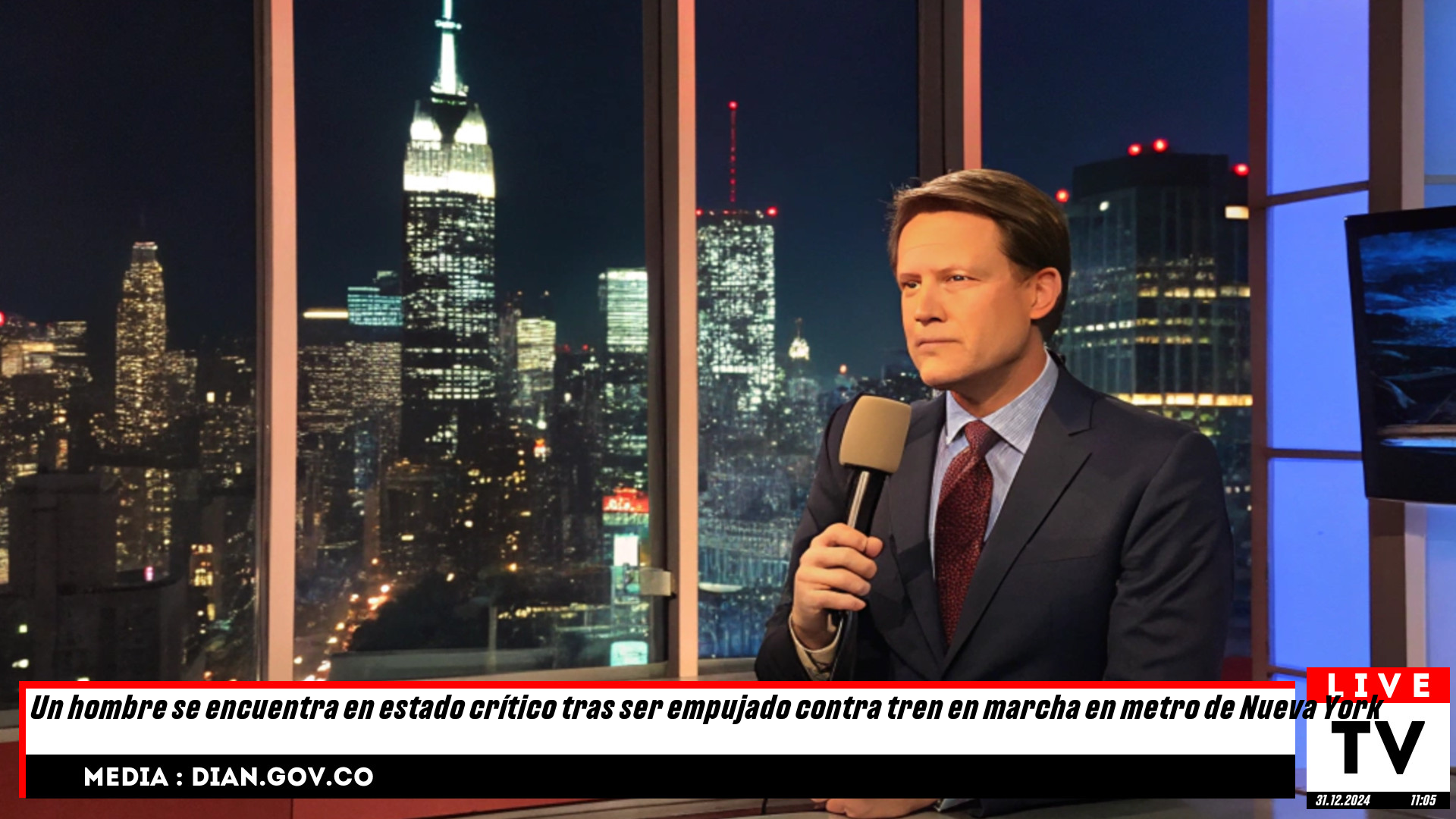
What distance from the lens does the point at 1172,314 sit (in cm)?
430

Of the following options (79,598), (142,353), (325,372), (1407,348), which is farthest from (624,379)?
(1407,348)

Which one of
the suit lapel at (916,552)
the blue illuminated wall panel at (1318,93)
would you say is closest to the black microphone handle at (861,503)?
the suit lapel at (916,552)

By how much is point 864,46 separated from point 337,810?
302 cm

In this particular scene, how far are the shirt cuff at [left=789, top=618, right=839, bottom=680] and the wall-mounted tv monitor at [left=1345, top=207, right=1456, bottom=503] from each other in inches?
97.0

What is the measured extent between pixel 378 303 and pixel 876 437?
2.60 metres

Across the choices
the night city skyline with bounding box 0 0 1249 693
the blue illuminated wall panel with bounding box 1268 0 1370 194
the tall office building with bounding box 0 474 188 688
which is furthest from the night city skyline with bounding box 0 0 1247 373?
the blue illuminated wall panel with bounding box 1268 0 1370 194

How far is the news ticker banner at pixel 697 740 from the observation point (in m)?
1.18

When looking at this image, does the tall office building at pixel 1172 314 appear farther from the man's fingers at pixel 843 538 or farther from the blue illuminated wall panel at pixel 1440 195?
the man's fingers at pixel 843 538

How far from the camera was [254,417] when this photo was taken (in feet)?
11.5

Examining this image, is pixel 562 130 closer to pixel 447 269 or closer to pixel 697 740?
pixel 447 269

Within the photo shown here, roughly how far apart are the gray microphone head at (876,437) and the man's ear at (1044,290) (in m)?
0.21

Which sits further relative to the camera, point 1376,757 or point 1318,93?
point 1318,93

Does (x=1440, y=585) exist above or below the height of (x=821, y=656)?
below

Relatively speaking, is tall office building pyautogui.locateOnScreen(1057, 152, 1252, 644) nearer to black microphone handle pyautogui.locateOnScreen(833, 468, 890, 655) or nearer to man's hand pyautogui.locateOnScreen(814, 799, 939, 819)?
black microphone handle pyautogui.locateOnScreen(833, 468, 890, 655)
